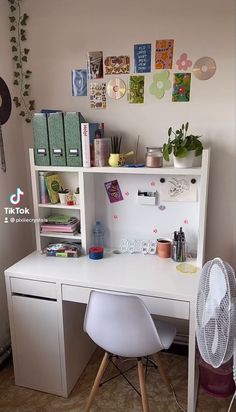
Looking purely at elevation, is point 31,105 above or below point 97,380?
above

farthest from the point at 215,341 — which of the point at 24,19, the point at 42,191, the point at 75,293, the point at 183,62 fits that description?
the point at 24,19

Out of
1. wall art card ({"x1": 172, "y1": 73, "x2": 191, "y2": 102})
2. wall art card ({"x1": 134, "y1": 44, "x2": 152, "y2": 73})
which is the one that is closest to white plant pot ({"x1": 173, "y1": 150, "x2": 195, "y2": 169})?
wall art card ({"x1": 172, "y1": 73, "x2": 191, "y2": 102})

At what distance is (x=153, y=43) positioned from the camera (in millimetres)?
1881

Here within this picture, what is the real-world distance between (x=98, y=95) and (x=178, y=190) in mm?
750

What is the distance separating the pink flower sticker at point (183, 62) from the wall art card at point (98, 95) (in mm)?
453

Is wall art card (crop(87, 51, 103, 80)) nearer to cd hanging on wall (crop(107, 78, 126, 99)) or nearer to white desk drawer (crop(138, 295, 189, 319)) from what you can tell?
cd hanging on wall (crop(107, 78, 126, 99))

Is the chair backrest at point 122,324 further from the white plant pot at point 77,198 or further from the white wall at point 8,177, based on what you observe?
the white wall at point 8,177

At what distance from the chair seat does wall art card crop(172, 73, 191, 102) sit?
125cm

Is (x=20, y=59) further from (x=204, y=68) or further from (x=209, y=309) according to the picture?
(x=209, y=309)

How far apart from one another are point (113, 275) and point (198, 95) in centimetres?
109

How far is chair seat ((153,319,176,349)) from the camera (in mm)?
1663

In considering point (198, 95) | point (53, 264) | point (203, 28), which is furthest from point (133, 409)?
point (203, 28)

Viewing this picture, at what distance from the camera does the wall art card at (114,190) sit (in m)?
2.14

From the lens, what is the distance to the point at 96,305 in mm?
1532
